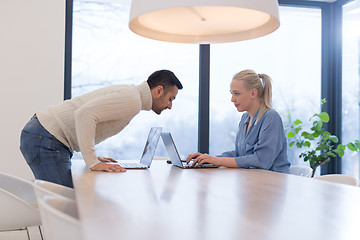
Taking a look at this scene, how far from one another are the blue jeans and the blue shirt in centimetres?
97

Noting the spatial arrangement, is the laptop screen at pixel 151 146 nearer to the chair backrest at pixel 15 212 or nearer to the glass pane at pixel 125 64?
the chair backrest at pixel 15 212

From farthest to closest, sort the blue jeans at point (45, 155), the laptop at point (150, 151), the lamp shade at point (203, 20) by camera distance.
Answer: the laptop at point (150, 151), the blue jeans at point (45, 155), the lamp shade at point (203, 20)

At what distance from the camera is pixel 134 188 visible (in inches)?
62.0

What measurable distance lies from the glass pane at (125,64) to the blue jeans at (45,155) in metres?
2.31

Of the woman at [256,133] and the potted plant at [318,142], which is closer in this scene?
the woman at [256,133]

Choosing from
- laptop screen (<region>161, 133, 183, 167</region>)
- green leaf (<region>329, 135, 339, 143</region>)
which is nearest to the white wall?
laptop screen (<region>161, 133, 183, 167</region>)

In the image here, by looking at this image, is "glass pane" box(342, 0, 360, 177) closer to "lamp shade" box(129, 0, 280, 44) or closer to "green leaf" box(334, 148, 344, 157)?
"green leaf" box(334, 148, 344, 157)

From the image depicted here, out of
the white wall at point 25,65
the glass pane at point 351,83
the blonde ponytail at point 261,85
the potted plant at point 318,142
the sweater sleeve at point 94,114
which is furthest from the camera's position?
the glass pane at point 351,83

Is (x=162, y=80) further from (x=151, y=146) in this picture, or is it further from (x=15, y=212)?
(x=15, y=212)

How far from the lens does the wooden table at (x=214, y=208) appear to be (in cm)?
93

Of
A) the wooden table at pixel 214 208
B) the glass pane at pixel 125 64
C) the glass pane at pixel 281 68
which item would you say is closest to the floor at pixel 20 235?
the glass pane at pixel 125 64

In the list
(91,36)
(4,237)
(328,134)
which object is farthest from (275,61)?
(4,237)

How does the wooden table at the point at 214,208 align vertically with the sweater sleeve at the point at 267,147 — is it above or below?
below

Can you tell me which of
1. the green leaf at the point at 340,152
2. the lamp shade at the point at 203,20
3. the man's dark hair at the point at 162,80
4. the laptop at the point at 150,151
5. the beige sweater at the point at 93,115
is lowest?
the green leaf at the point at 340,152
